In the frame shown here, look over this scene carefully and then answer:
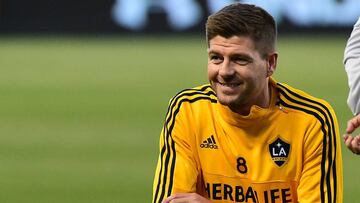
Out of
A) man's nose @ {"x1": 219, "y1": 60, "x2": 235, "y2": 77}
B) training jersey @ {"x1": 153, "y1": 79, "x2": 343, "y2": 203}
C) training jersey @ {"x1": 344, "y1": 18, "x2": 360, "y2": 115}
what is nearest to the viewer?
training jersey @ {"x1": 344, "y1": 18, "x2": 360, "y2": 115}

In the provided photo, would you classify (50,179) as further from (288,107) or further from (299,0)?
(299,0)

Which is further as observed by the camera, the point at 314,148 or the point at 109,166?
the point at 109,166

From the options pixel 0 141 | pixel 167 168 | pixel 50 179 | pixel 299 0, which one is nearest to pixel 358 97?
pixel 167 168

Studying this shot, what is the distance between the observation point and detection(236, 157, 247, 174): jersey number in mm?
6398

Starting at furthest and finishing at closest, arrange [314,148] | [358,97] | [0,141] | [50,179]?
[0,141]
[50,179]
[314,148]
[358,97]

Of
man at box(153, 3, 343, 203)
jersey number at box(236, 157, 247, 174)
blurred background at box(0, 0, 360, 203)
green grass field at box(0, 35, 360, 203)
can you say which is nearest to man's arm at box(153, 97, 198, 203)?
man at box(153, 3, 343, 203)

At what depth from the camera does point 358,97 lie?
582 centimetres

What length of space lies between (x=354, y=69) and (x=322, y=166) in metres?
0.57

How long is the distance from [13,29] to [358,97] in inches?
632

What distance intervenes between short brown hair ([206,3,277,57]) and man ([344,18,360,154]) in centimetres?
39

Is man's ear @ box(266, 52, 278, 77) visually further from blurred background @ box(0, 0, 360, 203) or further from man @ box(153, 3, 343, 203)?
blurred background @ box(0, 0, 360, 203)

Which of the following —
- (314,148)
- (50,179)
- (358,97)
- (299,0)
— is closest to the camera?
(358,97)

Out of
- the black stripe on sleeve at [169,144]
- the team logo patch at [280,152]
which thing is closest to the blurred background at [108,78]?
the team logo patch at [280,152]

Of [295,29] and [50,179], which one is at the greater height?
[295,29]
